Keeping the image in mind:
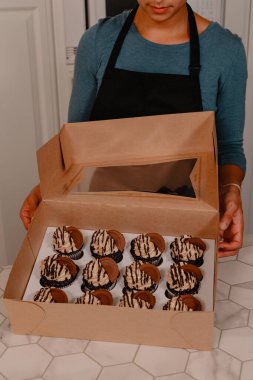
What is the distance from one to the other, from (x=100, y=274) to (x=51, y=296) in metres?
0.11

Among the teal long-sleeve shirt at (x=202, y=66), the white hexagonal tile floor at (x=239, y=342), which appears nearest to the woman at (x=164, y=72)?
the teal long-sleeve shirt at (x=202, y=66)

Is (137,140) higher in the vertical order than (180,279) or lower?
higher

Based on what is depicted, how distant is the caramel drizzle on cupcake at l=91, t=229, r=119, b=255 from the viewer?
1110 millimetres

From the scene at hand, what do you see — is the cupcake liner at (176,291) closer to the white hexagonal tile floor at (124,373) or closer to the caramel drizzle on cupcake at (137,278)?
the caramel drizzle on cupcake at (137,278)

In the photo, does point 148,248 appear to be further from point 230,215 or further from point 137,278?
point 230,215

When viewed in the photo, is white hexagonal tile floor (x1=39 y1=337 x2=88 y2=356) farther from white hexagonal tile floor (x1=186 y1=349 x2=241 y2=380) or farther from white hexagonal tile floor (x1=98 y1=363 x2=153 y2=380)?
white hexagonal tile floor (x1=186 y1=349 x2=241 y2=380)

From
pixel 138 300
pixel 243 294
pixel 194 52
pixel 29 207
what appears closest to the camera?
pixel 138 300

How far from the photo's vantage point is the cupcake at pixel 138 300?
986 millimetres

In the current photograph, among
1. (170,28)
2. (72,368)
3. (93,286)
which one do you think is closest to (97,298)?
(93,286)

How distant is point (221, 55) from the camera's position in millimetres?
1384

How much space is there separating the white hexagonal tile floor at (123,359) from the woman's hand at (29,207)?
0.85ft

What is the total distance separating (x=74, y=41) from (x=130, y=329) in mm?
1639

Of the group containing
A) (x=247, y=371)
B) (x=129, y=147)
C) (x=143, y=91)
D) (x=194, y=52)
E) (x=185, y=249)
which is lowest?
(x=247, y=371)

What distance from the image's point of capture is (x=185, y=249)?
111 centimetres
